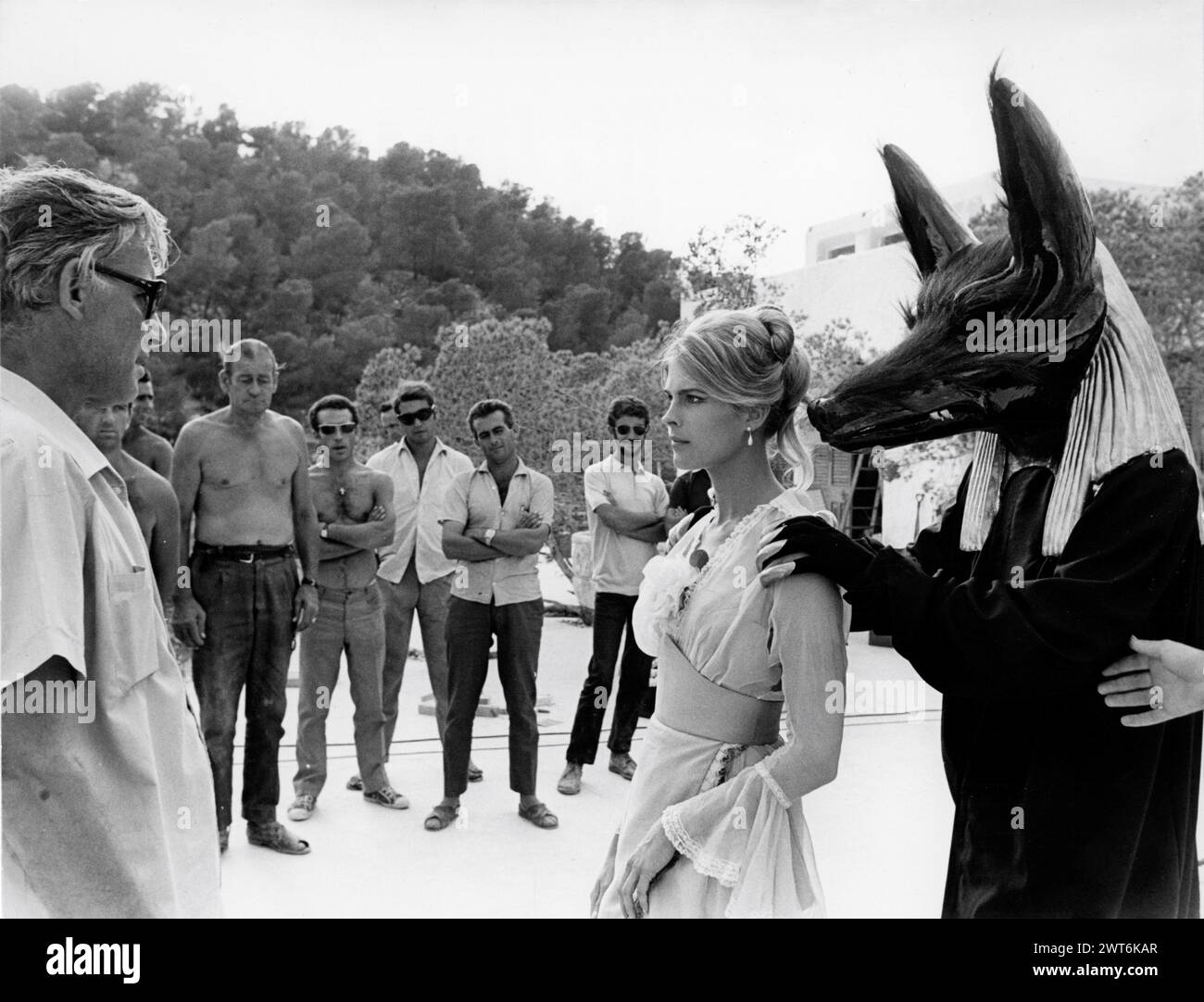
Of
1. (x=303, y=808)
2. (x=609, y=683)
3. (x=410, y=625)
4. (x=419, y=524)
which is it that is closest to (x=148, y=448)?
(x=419, y=524)

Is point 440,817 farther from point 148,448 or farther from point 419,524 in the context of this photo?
point 148,448

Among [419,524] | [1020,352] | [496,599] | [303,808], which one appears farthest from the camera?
[419,524]

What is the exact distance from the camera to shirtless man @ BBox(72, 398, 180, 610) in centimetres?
406

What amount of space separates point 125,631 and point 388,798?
365cm

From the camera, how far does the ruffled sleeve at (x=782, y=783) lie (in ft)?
Answer: 5.52

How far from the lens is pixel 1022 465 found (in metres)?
1.85


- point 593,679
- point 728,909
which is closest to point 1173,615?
point 728,909

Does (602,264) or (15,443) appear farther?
(602,264)

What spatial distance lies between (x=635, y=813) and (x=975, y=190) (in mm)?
14651

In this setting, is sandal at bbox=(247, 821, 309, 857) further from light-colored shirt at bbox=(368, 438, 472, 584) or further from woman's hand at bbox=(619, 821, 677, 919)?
woman's hand at bbox=(619, 821, 677, 919)

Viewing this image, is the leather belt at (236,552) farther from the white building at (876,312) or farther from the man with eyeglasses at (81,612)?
the white building at (876,312)

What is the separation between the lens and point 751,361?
1.88 meters

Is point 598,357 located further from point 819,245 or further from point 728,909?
point 728,909

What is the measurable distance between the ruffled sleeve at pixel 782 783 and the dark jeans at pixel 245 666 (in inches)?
117
